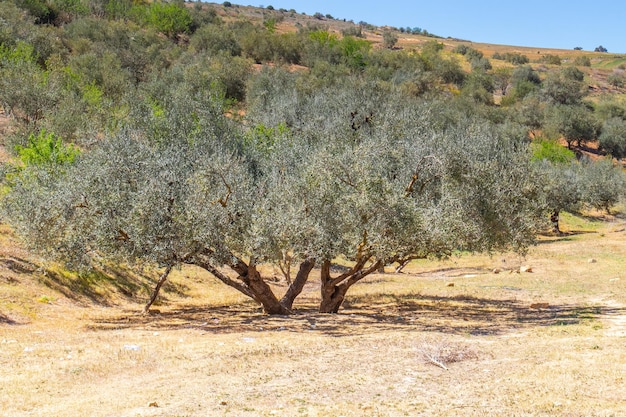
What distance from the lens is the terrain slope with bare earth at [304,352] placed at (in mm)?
9711

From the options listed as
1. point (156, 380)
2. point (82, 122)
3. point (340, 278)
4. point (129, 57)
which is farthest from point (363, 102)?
point (129, 57)

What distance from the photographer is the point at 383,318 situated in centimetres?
2014

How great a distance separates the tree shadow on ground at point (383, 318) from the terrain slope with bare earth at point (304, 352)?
2.6 inches

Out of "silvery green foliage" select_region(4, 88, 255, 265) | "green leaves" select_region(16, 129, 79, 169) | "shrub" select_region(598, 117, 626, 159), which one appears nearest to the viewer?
"silvery green foliage" select_region(4, 88, 255, 265)

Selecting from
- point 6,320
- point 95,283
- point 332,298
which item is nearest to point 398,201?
point 332,298

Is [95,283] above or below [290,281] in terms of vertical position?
below

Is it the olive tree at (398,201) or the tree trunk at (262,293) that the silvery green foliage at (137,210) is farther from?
the tree trunk at (262,293)

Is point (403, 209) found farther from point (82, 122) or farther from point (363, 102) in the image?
point (82, 122)

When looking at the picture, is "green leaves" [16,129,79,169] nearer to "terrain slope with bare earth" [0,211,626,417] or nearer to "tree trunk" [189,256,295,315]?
"terrain slope with bare earth" [0,211,626,417]

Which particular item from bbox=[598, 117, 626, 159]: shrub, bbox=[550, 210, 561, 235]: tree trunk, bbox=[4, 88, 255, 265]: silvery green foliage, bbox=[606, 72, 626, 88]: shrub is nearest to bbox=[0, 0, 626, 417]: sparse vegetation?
bbox=[4, 88, 255, 265]: silvery green foliage

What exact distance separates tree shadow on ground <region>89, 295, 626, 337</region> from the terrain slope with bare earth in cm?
7

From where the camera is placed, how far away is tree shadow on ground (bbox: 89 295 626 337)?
57.2 feet

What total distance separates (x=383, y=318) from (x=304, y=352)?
6.88 metres

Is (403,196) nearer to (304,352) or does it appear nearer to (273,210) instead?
(273,210)
